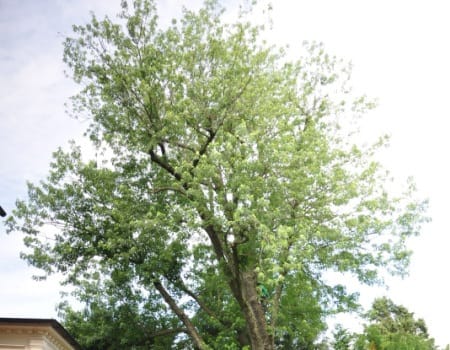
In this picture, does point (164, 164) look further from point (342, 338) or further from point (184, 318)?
point (342, 338)

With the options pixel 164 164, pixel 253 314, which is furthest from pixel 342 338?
pixel 164 164

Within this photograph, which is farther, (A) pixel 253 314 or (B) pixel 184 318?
(B) pixel 184 318

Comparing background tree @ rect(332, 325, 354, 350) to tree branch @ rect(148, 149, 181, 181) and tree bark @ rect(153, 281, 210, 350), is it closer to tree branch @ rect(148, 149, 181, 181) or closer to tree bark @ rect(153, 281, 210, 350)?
tree bark @ rect(153, 281, 210, 350)

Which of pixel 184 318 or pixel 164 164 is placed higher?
pixel 164 164

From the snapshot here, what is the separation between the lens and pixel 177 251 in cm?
2061

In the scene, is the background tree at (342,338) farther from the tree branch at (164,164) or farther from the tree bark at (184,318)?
the tree branch at (164,164)

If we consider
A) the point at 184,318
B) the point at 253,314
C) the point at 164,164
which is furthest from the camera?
the point at 164,164

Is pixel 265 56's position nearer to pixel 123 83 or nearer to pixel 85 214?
pixel 123 83

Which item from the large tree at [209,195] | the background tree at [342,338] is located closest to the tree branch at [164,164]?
the large tree at [209,195]

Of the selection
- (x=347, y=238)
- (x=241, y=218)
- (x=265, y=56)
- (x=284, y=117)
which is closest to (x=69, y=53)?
(x=265, y=56)

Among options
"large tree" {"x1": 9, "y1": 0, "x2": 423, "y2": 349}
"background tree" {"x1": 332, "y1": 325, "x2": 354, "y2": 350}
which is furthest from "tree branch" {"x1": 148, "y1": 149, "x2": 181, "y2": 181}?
"background tree" {"x1": 332, "y1": 325, "x2": 354, "y2": 350}

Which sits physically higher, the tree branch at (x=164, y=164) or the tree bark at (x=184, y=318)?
the tree branch at (x=164, y=164)

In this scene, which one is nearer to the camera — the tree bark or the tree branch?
the tree bark

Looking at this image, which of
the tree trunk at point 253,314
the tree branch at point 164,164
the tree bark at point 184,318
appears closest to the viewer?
the tree trunk at point 253,314
